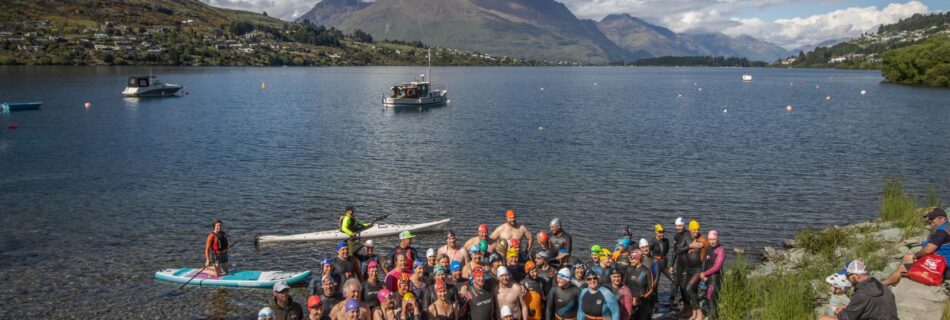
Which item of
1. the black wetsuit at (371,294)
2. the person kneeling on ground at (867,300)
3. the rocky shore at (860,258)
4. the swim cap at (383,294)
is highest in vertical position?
the person kneeling on ground at (867,300)

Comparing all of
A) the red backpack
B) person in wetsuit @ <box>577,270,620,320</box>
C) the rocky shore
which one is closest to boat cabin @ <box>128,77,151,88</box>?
the rocky shore

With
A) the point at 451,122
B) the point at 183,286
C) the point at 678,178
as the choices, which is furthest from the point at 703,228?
the point at 451,122

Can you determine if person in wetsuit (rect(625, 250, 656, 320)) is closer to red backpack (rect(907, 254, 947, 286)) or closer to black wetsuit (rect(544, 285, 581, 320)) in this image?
black wetsuit (rect(544, 285, 581, 320))

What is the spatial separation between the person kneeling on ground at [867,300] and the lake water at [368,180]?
16.1 m

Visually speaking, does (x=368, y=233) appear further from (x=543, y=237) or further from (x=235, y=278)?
(x=543, y=237)

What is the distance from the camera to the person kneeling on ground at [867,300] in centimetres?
1128

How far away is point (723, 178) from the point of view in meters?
→ 42.0

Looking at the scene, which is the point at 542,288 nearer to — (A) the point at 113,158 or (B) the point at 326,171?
(B) the point at 326,171

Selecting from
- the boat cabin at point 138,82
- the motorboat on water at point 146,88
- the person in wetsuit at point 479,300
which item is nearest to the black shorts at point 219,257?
the person in wetsuit at point 479,300

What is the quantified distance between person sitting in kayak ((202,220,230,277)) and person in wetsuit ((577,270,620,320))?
44.7ft

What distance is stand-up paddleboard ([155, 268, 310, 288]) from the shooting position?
22.6 meters

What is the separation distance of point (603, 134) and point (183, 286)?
4847 cm

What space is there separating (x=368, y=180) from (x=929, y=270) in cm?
3202

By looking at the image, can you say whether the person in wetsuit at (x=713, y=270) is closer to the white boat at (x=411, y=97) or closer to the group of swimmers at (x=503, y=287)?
the group of swimmers at (x=503, y=287)
